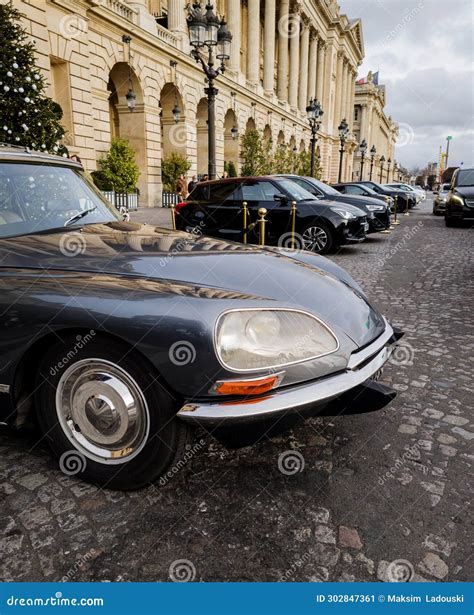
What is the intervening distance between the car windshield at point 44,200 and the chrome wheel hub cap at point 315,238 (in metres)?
7.04

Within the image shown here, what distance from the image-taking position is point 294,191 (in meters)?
10.3

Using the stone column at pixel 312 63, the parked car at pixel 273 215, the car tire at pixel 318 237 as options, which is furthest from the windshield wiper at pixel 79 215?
the stone column at pixel 312 63

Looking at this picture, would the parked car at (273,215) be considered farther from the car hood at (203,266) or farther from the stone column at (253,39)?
the stone column at (253,39)

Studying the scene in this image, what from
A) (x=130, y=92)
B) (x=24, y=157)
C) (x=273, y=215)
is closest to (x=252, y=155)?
(x=130, y=92)

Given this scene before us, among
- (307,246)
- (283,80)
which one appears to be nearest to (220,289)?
(307,246)

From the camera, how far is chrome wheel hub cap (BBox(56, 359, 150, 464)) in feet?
6.89

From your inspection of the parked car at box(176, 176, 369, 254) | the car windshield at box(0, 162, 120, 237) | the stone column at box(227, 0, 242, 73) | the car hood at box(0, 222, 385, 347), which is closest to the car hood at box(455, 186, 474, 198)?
the parked car at box(176, 176, 369, 254)

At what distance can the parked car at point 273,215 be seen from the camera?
9953 mm

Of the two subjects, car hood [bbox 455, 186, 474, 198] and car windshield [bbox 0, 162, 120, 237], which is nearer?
car windshield [bbox 0, 162, 120, 237]

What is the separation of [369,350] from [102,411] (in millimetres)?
1418

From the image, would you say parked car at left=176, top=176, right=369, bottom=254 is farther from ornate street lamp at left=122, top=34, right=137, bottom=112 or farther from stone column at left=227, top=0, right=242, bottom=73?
stone column at left=227, top=0, right=242, bottom=73

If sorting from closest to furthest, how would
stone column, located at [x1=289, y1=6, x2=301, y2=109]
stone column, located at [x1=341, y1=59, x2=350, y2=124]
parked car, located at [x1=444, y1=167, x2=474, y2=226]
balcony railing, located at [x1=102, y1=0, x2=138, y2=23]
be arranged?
1. parked car, located at [x1=444, y1=167, x2=474, y2=226]
2. balcony railing, located at [x1=102, y1=0, x2=138, y2=23]
3. stone column, located at [x1=289, y1=6, x2=301, y2=109]
4. stone column, located at [x1=341, y1=59, x2=350, y2=124]

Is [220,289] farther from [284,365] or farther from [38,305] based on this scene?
[38,305]

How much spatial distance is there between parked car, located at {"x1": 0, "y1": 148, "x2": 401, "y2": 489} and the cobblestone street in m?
0.21
